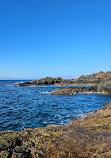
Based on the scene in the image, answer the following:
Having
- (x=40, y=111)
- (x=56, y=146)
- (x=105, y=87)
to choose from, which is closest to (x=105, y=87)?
(x=105, y=87)

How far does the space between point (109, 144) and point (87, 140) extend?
0.79 meters

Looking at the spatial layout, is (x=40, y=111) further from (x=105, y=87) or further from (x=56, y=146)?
(x=105, y=87)

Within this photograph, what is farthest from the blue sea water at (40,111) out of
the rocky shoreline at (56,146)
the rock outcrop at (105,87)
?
the rock outcrop at (105,87)

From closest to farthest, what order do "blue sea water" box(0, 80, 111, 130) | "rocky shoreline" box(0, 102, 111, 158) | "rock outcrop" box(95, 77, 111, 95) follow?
1. "rocky shoreline" box(0, 102, 111, 158)
2. "blue sea water" box(0, 80, 111, 130)
3. "rock outcrop" box(95, 77, 111, 95)

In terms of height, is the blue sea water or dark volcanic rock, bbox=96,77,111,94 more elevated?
dark volcanic rock, bbox=96,77,111,94

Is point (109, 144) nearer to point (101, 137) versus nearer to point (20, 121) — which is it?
point (101, 137)

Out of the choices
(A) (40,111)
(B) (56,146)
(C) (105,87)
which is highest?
(C) (105,87)

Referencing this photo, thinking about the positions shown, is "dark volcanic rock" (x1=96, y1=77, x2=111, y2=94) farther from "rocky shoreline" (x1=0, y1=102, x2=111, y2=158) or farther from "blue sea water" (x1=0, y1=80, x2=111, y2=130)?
"rocky shoreline" (x1=0, y1=102, x2=111, y2=158)

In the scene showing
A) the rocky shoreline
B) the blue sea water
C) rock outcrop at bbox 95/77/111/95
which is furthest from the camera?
rock outcrop at bbox 95/77/111/95

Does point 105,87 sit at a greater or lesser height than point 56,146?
greater

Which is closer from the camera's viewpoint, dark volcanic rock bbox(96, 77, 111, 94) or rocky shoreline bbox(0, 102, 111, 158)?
rocky shoreline bbox(0, 102, 111, 158)

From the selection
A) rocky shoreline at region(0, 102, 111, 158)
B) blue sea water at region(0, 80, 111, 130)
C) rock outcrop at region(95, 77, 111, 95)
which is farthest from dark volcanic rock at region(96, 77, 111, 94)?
rocky shoreline at region(0, 102, 111, 158)

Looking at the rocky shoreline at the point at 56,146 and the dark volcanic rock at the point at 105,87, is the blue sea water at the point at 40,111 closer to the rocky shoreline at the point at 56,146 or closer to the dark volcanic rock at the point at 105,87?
the rocky shoreline at the point at 56,146

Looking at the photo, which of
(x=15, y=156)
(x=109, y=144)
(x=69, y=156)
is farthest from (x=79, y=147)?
(x=15, y=156)
